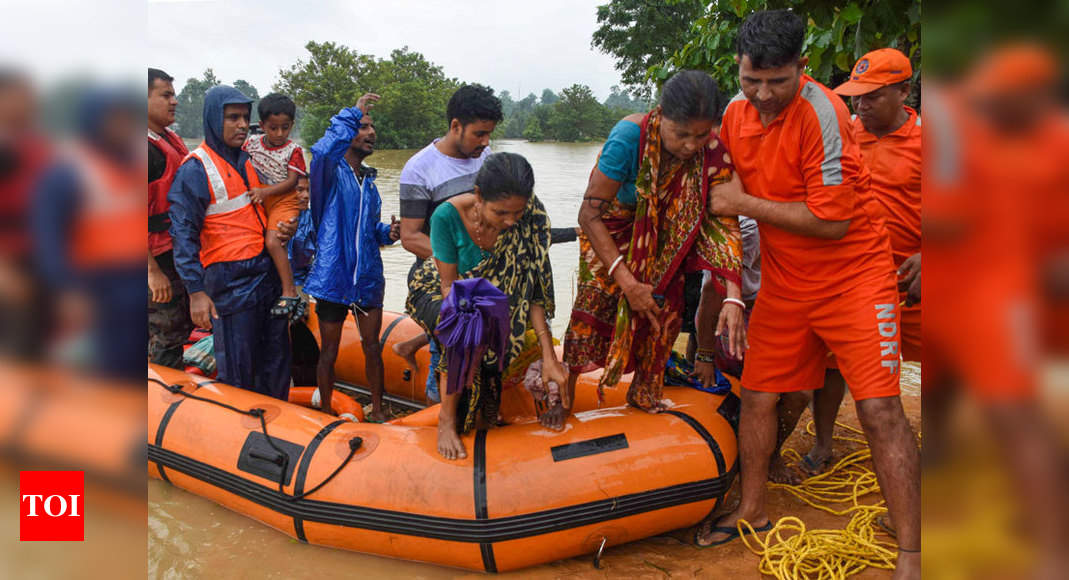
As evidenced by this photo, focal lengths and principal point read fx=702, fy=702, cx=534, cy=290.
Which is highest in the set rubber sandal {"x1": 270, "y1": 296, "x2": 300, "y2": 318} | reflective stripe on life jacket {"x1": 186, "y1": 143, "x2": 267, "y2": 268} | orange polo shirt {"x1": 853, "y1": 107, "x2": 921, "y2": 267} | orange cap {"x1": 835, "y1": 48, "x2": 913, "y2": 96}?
orange cap {"x1": 835, "y1": 48, "x2": 913, "y2": 96}

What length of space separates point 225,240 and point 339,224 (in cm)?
60

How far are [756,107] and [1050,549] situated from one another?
88.2 inches

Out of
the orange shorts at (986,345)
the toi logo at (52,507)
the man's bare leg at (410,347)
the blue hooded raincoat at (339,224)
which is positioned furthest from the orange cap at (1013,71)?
the man's bare leg at (410,347)

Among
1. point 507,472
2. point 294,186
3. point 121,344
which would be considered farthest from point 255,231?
point 121,344

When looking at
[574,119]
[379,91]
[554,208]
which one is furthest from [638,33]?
[574,119]

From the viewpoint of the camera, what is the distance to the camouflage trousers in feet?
13.2

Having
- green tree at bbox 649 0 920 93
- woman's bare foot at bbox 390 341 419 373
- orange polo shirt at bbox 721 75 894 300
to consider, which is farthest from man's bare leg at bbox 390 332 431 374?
green tree at bbox 649 0 920 93

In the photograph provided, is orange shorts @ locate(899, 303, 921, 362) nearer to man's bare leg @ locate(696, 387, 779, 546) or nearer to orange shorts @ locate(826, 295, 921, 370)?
orange shorts @ locate(826, 295, 921, 370)

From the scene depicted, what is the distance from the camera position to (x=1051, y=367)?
1.95 feet

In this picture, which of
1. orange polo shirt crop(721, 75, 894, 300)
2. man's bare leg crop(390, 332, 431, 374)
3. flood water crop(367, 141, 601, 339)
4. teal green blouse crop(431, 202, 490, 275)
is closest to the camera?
orange polo shirt crop(721, 75, 894, 300)

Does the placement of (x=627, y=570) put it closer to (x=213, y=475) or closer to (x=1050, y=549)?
(x=213, y=475)

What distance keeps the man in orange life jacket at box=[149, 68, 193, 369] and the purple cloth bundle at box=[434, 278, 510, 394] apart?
6.57 ft

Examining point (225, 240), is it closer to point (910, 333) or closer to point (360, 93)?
point (910, 333)

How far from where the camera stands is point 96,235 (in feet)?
3.68
